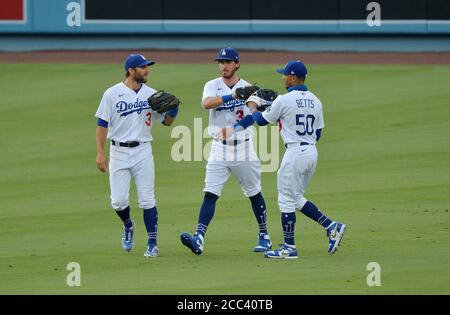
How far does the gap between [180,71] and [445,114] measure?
585 cm

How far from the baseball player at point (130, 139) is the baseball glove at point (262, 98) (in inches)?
41.4

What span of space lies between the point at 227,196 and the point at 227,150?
12.1 feet

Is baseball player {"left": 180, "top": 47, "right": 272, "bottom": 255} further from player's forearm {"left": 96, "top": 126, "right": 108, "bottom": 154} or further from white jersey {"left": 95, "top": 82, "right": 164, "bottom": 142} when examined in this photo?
player's forearm {"left": 96, "top": 126, "right": 108, "bottom": 154}

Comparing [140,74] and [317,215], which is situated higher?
[140,74]

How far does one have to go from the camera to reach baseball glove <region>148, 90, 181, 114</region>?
1070cm

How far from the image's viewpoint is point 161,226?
1266cm

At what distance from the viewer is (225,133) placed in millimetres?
10906

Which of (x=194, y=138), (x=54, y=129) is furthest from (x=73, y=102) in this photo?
(x=194, y=138)

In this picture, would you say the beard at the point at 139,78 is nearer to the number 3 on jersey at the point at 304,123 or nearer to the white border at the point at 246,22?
the number 3 on jersey at the point at 304,123

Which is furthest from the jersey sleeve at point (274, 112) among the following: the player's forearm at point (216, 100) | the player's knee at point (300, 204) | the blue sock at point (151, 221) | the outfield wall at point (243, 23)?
the outfield wall at point (243, 23)

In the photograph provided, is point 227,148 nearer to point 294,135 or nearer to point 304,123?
point 294,135

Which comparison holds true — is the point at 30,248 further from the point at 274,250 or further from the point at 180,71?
the point at 180,71

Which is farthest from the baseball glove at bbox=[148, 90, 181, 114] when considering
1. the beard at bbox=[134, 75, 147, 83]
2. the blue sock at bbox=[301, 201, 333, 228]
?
the blue sock at bbox=[301, 201, 333, 228]

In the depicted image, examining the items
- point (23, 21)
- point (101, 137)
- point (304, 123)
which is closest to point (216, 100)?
point (304, 123)
